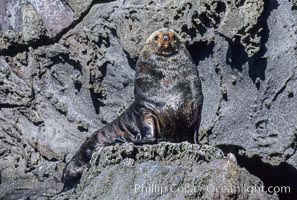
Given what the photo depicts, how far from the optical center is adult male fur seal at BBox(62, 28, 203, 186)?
27.1 feet

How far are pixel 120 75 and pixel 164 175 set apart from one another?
355 cm

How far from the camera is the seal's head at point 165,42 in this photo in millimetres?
8336

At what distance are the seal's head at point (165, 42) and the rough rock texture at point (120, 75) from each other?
0.63m

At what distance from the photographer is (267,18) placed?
8.70 m

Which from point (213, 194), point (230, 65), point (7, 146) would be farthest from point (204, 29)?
point (213, 194)

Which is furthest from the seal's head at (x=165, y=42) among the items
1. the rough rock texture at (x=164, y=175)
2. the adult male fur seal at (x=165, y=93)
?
the rough rock texture at (x=164, y=175)

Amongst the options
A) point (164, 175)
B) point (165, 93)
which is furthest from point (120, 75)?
point (164, 175)

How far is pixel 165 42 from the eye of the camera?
328 inches

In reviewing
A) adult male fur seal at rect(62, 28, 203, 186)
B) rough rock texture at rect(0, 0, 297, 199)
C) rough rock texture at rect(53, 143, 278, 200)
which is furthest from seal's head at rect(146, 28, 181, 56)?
rough rock texture at rect(53, 143, 278, 200)

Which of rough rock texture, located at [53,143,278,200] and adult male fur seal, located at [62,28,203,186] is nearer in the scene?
rough rock texture, located at [53,143,278,200]

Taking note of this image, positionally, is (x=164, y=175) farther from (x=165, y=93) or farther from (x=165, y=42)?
(x=165, y=42)

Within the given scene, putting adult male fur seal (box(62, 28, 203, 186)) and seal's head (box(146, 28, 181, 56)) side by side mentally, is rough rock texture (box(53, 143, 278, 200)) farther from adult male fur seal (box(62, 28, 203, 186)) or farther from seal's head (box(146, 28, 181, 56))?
seal's head (box(146, 28, 181, 56))

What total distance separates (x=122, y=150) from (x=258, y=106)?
2.50 m

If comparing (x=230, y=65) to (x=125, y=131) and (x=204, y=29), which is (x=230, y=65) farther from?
(x=125, y=131)
